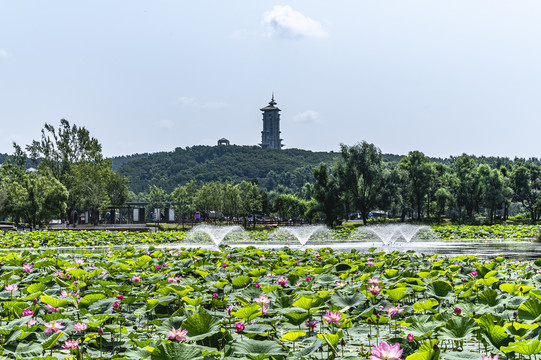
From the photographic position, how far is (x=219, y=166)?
5920 inches

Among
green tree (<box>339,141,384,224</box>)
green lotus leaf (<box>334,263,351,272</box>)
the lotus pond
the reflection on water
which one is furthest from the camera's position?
green tree (<box>339,141,384,224</box>)

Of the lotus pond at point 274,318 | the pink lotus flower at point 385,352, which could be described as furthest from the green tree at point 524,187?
the pink lotus flower at point 385,352

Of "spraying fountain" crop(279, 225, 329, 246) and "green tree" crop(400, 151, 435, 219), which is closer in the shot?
"spraying fountain" crop(279, 225, 329, 246)

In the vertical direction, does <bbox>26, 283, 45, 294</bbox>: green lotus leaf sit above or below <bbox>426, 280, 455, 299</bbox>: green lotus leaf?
below

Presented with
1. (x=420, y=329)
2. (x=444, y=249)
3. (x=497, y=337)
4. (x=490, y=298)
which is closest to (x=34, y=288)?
(x=420, y=329)

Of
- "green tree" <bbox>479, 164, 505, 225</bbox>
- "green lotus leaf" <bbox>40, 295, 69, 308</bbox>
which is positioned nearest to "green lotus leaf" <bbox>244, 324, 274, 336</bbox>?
"green lotus leaf" <bbox>40, 295, 69, 308</bbox>

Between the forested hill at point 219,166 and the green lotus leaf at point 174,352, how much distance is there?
5093 inches

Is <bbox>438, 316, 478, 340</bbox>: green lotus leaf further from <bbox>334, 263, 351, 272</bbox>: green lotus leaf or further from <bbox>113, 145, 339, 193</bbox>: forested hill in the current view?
<bbox>113, 145, 339, 193</bbox>: forested hill

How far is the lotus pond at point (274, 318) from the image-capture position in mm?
3160

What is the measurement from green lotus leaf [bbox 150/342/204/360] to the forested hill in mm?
129369

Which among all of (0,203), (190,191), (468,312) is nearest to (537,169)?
(190,191)

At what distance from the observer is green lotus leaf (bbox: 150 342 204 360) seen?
2.66 m

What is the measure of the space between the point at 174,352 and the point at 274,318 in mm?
1762

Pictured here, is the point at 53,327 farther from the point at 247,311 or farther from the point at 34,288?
the point at 34,288
